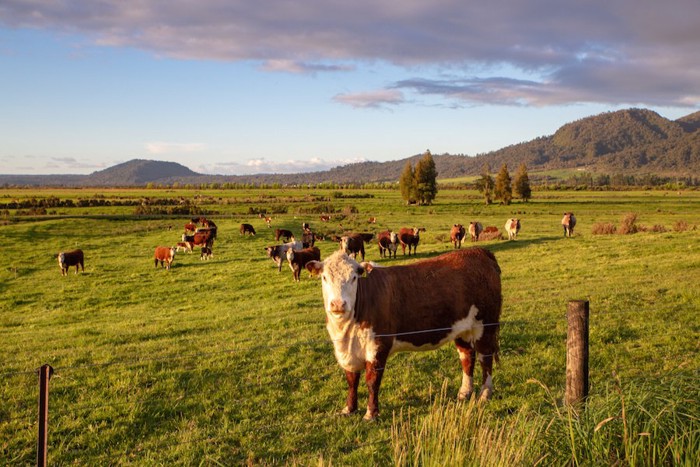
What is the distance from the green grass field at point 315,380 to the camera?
4109 mm

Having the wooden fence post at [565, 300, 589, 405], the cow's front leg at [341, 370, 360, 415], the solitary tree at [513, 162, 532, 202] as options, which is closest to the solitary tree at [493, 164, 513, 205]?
the solitary tree at [513, 162, 532, 202]

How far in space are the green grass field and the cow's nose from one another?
1351 millimetres

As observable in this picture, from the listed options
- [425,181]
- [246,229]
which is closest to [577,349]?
[246,229]

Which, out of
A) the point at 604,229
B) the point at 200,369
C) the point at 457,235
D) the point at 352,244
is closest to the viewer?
the point at 200,369

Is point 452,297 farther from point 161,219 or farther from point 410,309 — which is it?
point 161,219

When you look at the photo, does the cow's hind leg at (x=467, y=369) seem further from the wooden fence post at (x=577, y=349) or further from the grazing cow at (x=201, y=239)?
the grazing cow at (x=201, y=239)

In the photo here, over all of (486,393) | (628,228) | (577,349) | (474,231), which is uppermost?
(577,349)

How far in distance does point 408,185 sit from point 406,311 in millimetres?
78990

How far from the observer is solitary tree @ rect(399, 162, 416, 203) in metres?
82.9

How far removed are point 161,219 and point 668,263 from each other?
4616 centimetres

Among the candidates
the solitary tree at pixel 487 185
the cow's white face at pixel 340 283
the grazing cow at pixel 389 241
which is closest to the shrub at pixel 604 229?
the grazing cow at pixel 389 241

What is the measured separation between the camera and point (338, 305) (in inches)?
233

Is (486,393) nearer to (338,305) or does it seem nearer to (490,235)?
(338,305)

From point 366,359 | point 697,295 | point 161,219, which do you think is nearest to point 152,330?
point 366,359
